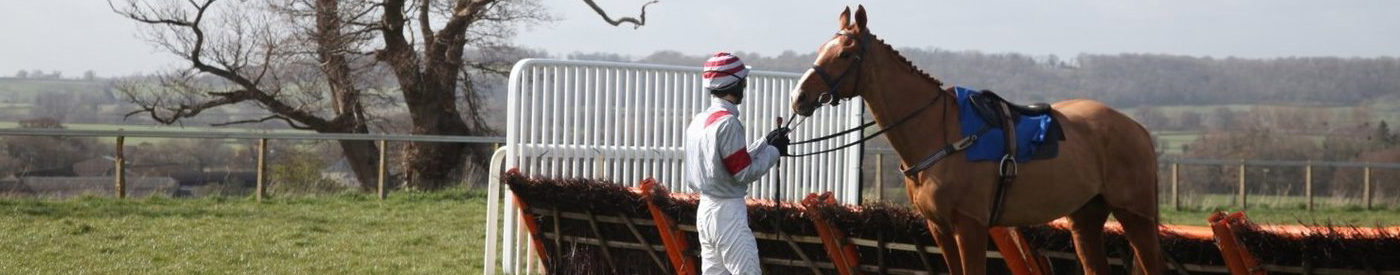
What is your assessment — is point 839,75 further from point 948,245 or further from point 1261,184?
point 1261,184

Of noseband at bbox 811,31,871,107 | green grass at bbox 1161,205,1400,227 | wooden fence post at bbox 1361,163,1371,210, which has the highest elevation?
noseband at bbox 811,31,871,107

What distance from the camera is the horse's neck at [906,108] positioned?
6.70 metres

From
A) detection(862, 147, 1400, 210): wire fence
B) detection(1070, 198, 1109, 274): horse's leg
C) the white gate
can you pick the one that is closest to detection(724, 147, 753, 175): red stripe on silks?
detection(1070, 198, 1109, 274): horse's leg

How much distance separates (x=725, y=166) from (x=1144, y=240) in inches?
78.9

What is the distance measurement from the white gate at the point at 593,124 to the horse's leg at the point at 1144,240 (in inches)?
94.5

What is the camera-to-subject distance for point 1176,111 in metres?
55.5

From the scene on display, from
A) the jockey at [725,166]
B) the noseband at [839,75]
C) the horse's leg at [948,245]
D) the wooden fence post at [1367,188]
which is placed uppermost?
the noseband at [839,75]

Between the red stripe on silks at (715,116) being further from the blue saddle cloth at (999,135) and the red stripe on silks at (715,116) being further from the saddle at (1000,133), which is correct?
the blue saddle cloth at (999,135)

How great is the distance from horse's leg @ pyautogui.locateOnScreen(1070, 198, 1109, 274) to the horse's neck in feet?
2.79

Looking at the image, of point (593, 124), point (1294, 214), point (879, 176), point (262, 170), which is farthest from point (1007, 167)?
point (1294, 214)

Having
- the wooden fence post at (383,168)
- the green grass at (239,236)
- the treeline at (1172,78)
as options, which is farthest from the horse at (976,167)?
the treeline at (1172,78)

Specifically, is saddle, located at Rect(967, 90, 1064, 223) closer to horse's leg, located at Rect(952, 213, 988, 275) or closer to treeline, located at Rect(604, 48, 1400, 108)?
horse's leg, located at Rect(952, 213, 988, 275)

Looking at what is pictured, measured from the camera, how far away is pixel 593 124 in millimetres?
9500

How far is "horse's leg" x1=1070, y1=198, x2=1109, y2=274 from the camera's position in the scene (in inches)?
282
